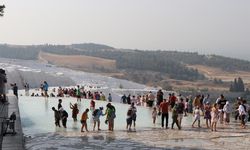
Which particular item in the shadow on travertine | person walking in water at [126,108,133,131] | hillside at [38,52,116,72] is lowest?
the shadow on travertine

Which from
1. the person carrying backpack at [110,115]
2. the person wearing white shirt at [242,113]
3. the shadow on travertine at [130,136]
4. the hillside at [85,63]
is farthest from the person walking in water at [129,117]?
the hillside at [85,63]

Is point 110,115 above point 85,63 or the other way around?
the other way around

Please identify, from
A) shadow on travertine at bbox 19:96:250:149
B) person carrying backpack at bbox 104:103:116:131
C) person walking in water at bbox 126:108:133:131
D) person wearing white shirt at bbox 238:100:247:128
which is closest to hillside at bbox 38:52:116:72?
shadow on travertine at bbox 19:96:250:149

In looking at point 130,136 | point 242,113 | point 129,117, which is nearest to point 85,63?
point 242,113

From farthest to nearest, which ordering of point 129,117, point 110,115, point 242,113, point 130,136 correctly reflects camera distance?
point 242,113, point 129,117, point 110,115, point 130,136

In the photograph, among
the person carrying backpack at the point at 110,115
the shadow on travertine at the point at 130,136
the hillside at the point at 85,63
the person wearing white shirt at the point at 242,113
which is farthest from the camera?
the hillside at the point at 85,63

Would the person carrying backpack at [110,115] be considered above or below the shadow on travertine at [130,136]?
above

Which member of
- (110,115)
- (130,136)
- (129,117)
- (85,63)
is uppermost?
(85,63)

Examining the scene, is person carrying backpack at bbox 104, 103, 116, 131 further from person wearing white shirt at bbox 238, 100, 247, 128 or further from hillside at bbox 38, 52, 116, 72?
hillside at bbox 38, 52, 116, 72

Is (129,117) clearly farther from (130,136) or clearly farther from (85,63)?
(85,63)

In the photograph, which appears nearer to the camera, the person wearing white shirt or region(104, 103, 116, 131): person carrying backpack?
region(104, 103, 116, 131): person carrying backpack

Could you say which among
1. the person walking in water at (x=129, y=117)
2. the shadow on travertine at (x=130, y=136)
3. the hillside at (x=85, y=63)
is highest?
the hillside at (x=85, y=63)

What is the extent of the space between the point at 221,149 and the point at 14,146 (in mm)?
7607

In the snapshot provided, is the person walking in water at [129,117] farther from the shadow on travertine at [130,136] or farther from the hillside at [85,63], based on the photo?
the hillside at [85,63]
